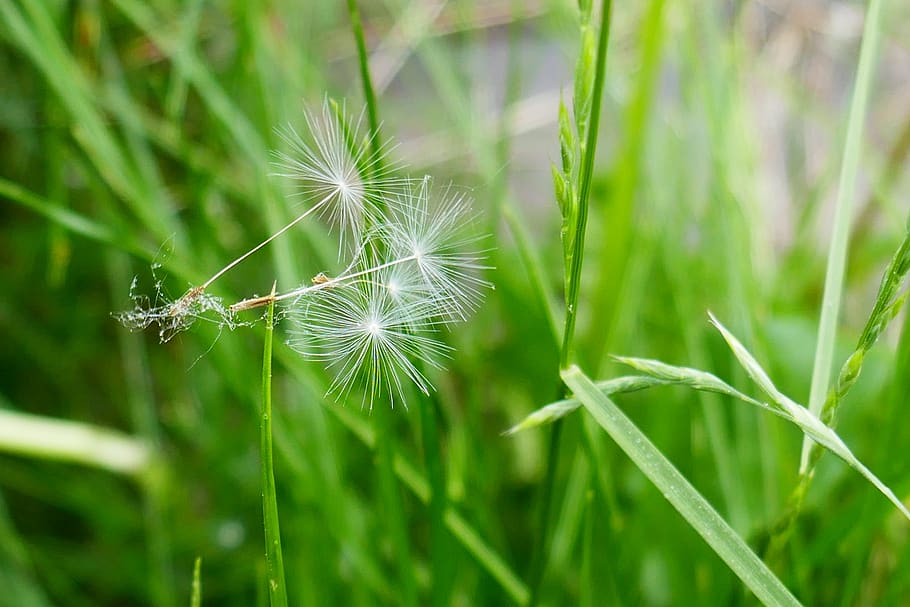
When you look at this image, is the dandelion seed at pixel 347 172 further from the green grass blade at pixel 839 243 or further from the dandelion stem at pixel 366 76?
the green grass blade at pixel 839 243

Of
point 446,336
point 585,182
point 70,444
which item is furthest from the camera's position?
point 446,336

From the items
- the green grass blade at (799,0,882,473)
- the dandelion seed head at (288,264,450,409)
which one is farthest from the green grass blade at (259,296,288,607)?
the green grass blade at (799,0,882,473)

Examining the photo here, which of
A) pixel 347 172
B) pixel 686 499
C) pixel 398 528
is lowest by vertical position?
pixel 686 499

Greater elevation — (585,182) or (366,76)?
(366,76)

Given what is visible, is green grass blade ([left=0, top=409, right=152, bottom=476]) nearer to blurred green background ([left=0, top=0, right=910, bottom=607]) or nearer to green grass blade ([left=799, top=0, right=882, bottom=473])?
blurred green background ([left=0, top=0, right=910, bottom=607])

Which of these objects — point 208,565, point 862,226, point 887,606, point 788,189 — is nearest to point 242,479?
point 208,565

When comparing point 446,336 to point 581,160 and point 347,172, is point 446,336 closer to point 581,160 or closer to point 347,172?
point 347,172

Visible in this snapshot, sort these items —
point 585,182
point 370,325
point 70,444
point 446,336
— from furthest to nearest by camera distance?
point 446,336, point 70,444, point 370,325, point 585,182

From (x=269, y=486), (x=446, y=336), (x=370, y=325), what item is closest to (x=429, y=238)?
(x=370, y=325)
